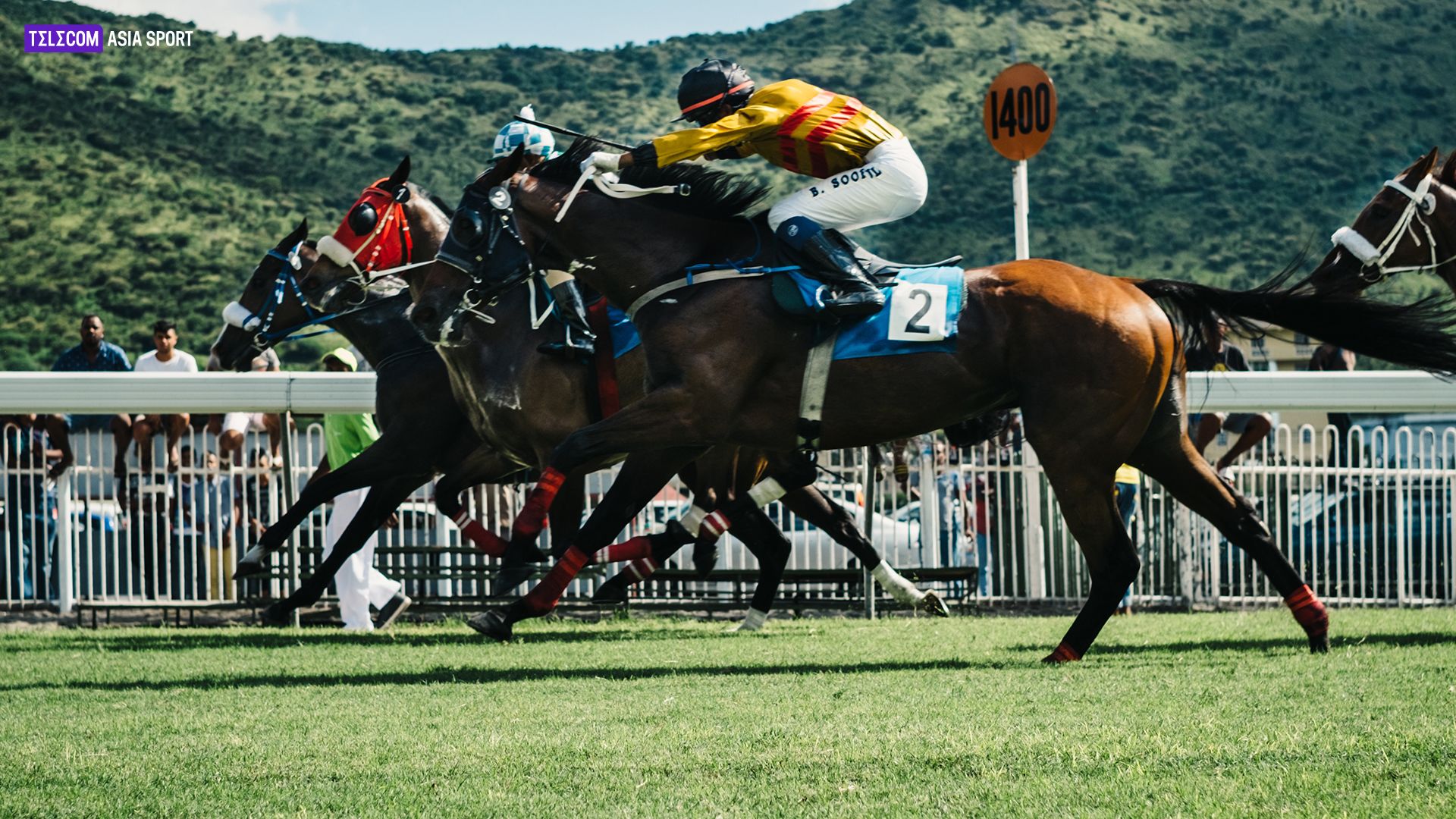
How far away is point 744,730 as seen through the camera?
5.33 metres

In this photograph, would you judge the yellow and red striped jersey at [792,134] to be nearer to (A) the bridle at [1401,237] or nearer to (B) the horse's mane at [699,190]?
(B) the horse's mane at [699,190]

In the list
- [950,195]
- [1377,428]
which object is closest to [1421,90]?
[950,195]

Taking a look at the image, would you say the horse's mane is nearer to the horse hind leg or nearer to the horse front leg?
the horse front leg

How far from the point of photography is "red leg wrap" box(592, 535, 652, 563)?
8828 mm

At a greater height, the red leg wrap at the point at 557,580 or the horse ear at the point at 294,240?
Answer: the horse ear at the point at 294,240

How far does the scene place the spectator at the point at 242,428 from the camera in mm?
12172

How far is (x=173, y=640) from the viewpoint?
9.95 meters

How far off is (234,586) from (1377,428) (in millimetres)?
8118

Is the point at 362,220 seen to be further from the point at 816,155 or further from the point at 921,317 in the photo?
the point at 921,317

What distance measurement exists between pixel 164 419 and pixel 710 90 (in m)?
6.15

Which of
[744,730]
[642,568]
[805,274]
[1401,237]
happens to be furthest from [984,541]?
[744,730]

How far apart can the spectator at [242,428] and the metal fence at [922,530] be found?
0.11 m

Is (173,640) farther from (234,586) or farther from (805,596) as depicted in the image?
(805,596)

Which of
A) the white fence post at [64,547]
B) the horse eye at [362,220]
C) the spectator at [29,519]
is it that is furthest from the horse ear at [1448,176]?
the spectator at [29,519]
